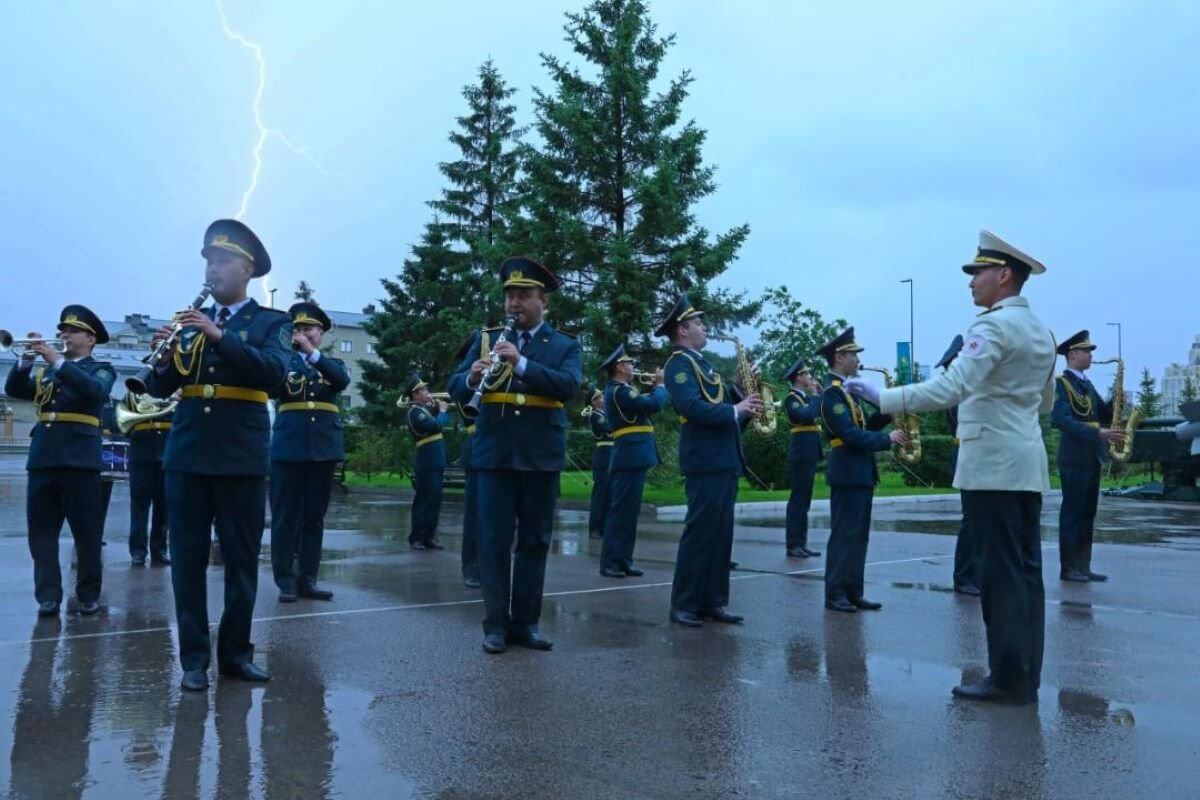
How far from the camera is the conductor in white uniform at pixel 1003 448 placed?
539 centimetres

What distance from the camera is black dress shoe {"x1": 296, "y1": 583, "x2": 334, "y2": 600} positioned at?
838cm

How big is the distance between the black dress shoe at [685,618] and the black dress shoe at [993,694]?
7.17ft

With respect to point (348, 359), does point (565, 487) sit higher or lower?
lower

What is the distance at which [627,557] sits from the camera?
1024 centimetres

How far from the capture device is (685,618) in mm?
7328

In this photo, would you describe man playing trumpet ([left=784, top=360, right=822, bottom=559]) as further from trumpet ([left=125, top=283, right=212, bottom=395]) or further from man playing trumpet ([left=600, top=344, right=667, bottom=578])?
trumpet ([left=125, top=283, right=212, bottom=395])

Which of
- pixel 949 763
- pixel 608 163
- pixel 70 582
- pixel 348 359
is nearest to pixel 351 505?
pixel 608 163

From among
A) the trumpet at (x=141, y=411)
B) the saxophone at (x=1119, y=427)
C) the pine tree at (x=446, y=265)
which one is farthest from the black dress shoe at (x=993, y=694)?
the pine tree at (x=446, y=265)

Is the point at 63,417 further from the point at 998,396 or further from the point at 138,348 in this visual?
the point at 138,348

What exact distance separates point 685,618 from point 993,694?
241cm

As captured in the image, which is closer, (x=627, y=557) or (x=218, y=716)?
(x=218, y=716)

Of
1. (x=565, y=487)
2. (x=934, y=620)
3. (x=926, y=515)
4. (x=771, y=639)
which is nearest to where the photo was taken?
(x=771, y=639)

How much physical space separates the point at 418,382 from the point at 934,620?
291 inches

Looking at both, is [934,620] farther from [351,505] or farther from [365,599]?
[351,505]
